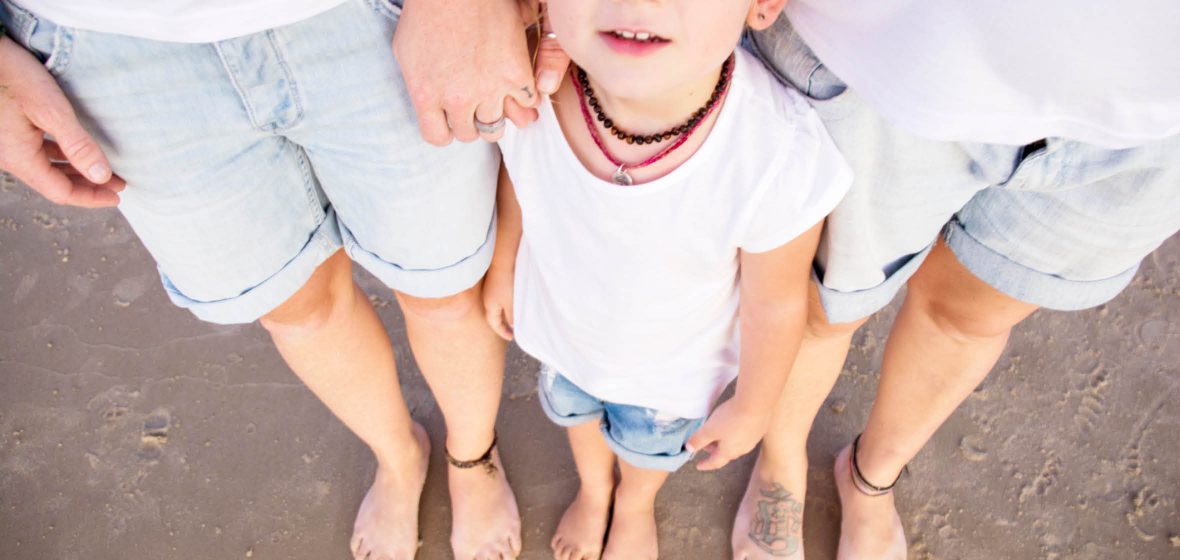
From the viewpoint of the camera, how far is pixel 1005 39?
3.03ft

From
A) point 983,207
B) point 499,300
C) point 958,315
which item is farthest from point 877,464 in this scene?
point 499,300

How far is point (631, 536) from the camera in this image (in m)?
1.99

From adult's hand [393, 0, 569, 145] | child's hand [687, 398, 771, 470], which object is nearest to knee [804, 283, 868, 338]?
child's hand [687, 398, 771, 470]

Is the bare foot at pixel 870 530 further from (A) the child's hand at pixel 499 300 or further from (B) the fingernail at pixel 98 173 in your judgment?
(B) the fingernail at pixel 98 173

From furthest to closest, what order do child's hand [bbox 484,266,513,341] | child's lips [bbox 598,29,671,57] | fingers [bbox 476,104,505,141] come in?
1. child's hand [bbox 484,266,513,341]
2. fingers [bbox 476,104,505,141]
3. child's lips [bbox 598,29,671,57]

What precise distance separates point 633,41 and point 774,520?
4.30ft

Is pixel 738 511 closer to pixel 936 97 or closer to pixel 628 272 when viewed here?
pixel 628 272

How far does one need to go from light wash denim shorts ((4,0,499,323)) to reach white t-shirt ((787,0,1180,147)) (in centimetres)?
55

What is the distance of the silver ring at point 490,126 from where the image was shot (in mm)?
1129

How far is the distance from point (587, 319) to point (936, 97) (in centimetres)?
60

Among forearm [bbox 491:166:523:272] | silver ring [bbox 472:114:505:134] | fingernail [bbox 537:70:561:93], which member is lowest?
forearm [bbox 491:166:523:272]

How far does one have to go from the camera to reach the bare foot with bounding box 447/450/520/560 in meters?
2.02

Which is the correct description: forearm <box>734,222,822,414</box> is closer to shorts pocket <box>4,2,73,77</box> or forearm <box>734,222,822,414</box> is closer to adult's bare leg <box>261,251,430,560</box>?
adult's bare leg <box>261,251,430,560</box>

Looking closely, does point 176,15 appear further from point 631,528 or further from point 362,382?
point 631,528
